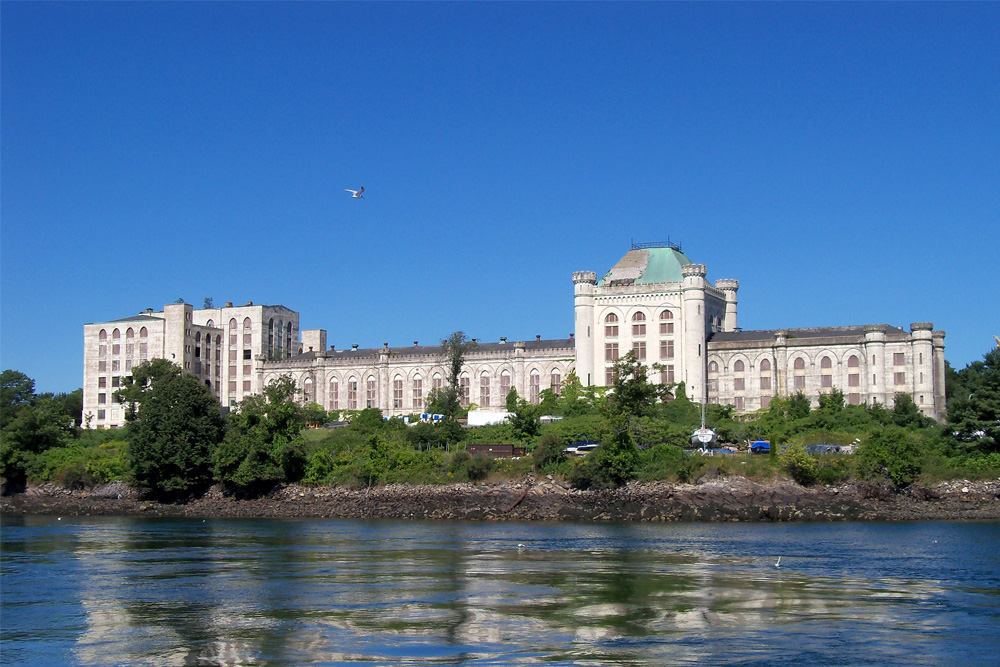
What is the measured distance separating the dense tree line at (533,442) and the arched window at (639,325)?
4.39m

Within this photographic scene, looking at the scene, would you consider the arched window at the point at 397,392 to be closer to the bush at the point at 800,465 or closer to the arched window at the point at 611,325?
the arched window at the point at 611,325

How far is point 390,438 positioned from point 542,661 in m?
57.4

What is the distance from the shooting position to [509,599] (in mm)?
33531

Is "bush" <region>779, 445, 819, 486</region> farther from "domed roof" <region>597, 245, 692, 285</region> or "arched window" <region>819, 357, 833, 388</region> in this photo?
"domed roof" <region>597, 245, 692, 285</region>

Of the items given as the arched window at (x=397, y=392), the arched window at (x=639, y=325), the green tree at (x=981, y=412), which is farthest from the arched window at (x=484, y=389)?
the green tree at (x=981, y=412)

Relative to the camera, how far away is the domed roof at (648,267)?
309 feet

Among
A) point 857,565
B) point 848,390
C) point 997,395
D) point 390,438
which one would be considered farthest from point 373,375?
A: point 857,565

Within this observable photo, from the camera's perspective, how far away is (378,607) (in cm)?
3212

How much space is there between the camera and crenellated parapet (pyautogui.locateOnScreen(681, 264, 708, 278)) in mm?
91625

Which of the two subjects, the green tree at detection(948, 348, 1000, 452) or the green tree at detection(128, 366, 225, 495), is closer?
the green tree at detection(948, 348, 1000, 452)

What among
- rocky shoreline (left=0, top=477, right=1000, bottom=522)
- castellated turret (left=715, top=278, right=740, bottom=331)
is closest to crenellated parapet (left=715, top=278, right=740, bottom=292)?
castellated turret (left=715, top=278, right=740, bottom=331)

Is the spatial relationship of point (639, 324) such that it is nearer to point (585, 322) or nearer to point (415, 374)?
point (585, 322)

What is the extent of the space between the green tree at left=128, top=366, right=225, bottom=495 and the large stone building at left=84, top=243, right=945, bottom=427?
104ft

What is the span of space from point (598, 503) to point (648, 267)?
34094 millimetres
